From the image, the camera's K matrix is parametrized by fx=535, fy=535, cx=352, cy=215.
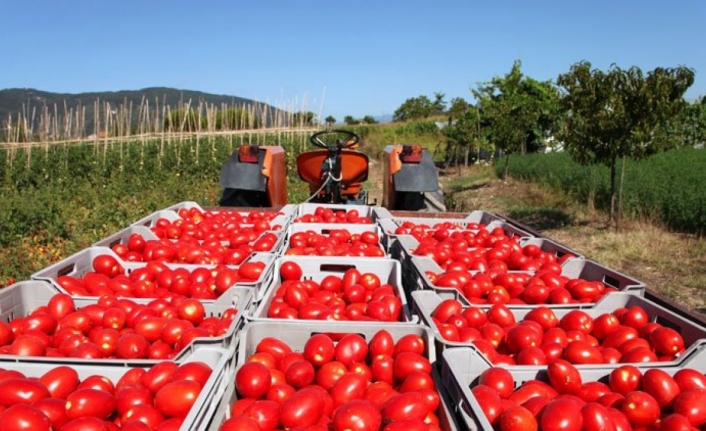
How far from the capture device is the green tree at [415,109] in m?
55.2

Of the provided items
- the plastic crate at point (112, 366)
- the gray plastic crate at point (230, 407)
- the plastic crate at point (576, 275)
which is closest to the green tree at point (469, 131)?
the plastic crate at point (576, 275)

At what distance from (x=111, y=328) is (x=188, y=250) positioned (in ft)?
4.59

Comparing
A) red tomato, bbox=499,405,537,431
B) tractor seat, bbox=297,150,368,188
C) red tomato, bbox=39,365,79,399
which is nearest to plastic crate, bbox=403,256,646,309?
red tomato, bbox=499,405,537,431

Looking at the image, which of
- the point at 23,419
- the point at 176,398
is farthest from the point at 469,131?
the point at 23,419

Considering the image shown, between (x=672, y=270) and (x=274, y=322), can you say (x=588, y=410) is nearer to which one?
(x=274, y=322)

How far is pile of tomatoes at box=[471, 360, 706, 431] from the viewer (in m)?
1.84

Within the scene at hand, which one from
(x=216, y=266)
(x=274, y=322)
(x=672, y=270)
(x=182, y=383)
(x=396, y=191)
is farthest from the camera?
(x=672, y=270)

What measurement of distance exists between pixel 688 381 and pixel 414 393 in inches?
44.7

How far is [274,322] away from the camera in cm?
255

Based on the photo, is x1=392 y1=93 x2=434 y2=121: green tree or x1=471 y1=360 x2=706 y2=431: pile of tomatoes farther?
x1=392 y1=93 x2=434 y2=121: green tree

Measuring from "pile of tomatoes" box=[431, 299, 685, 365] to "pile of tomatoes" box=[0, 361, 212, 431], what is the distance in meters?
1.25

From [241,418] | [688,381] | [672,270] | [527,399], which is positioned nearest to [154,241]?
[241,418]

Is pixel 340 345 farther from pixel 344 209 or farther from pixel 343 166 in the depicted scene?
pixel 343 166

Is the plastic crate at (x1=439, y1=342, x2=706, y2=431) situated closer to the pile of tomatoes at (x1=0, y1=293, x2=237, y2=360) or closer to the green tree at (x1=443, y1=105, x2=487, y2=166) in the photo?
the pile of tomatoes at (x1=0, y1=293, x2=237, y2=360)
